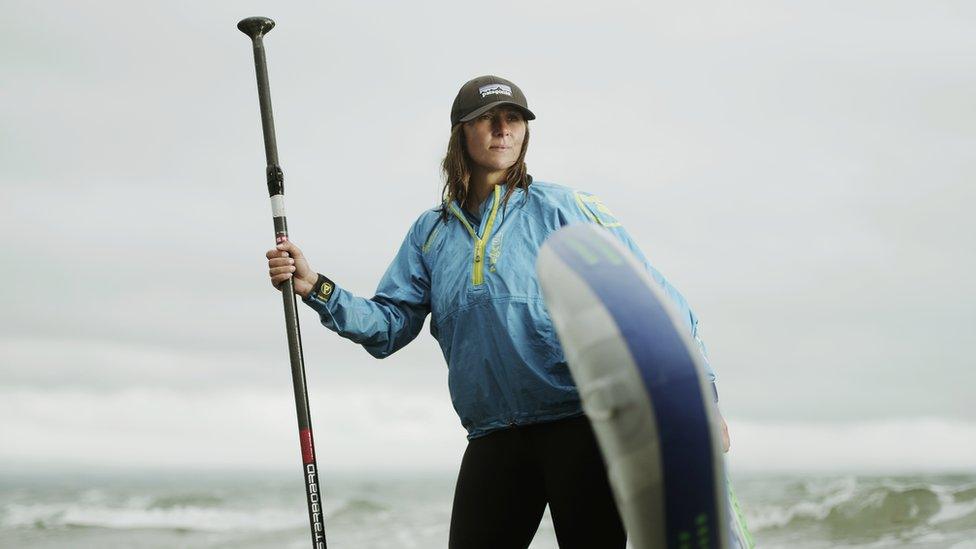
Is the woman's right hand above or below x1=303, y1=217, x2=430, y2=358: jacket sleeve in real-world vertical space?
above

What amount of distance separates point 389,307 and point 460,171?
42 cm

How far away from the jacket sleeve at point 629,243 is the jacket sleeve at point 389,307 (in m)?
0.48

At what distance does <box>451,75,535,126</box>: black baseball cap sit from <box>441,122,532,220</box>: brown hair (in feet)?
0.18

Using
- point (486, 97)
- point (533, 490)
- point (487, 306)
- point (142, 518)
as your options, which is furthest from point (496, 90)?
point (142, 518)

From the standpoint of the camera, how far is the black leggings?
2.56m

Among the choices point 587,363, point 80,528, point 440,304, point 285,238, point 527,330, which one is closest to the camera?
point 587,363

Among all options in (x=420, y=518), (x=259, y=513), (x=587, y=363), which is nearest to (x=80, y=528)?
(x=259, y=513)

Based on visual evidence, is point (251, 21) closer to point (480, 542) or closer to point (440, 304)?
point (440, 304)

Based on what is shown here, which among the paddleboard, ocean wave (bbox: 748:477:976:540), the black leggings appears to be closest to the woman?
the black leggings

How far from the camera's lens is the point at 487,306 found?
2.62m

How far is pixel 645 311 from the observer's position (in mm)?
1898

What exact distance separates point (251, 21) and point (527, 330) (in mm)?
1394

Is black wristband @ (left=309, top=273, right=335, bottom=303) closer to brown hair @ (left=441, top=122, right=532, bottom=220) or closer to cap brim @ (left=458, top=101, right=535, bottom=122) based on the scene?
brown hair @ (left=441, top=122, right=532, bottom=220)

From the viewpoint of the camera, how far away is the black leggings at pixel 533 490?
256cm
